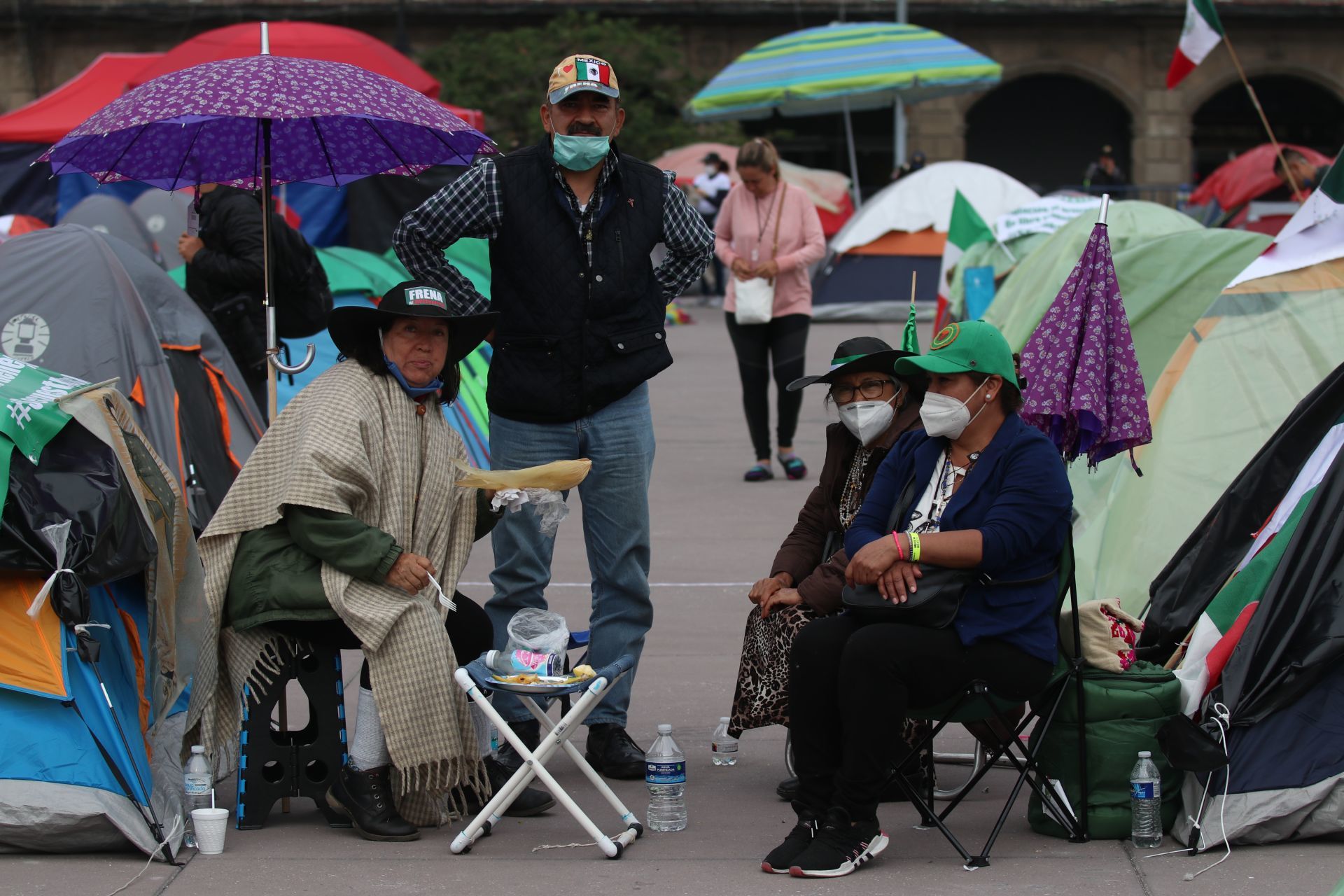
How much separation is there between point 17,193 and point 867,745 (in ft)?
57.5

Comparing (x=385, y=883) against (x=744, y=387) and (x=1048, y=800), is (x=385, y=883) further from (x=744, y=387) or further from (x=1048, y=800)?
(x=744, y=387)

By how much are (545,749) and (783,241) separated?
6.12 meters

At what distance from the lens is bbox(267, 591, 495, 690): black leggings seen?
16.1 feet

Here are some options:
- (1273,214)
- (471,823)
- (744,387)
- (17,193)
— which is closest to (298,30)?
(17,193)

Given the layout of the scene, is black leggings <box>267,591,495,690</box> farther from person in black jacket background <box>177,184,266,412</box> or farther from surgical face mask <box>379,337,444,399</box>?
person in black jacket background <box>177,184,266,412</box>

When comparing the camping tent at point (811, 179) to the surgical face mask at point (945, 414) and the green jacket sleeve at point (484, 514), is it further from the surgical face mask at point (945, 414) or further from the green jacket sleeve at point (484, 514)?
the surgical face mask at point (945, 414)

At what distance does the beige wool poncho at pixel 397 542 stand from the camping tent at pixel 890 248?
16049 millimetres

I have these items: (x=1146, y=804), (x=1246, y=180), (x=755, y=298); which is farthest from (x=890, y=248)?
(x=1146, y=804)

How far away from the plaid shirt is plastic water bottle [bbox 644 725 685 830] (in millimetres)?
1447

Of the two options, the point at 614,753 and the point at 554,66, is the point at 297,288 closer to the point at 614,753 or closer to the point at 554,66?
the point at 614,753

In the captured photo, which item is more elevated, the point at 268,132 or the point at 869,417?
the point at 268,132

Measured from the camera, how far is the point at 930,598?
15.1 ft

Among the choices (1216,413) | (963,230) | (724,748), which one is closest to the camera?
(724,748)

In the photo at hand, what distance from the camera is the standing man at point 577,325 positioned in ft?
17.6
